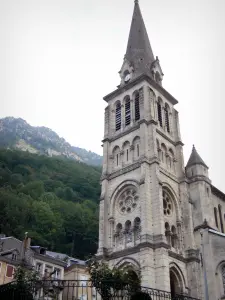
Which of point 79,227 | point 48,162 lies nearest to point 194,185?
point 79,227

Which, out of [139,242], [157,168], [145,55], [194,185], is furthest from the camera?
[145,55]

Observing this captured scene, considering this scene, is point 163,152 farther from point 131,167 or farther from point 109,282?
point 109,282

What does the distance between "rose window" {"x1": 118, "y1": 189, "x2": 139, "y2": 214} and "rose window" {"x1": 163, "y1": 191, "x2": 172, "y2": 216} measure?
3091 mm

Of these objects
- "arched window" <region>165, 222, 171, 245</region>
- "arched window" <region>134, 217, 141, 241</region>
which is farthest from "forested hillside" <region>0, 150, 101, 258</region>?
"arched window" <region>165, 222, 171, 245</region>

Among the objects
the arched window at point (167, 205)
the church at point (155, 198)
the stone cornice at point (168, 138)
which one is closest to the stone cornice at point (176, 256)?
the church at point (155, 198)

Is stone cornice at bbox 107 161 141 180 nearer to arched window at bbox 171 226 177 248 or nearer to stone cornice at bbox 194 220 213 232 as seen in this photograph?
arched window at bbox 171 226 177 248

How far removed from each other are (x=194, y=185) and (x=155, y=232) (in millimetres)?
9075

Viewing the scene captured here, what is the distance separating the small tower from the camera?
1670 inches

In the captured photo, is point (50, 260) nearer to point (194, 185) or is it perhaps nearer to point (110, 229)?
point (110, 229)

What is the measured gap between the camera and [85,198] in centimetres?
10338

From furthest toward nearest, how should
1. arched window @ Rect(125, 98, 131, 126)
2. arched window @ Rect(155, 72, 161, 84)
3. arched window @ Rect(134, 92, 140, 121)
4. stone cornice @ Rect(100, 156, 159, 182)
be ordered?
1. arched window @ Rect(155, 72, 161, 84)
2. arched window @ Rect(125, 98, 131, 126)
3. arched window @ Rect(134, 92, 140, 121)
4. stone cornice @ Rect(100, 156, 159, 182)

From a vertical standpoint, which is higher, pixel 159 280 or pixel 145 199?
pixel 145 199

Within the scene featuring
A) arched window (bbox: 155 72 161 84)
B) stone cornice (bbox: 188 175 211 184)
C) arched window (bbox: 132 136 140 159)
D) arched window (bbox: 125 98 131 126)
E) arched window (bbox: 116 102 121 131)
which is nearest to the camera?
arched window (bbox: 132 136 140 159)

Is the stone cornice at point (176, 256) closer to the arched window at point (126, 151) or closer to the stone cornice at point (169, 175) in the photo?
the stone cornice at point (169, 175)
